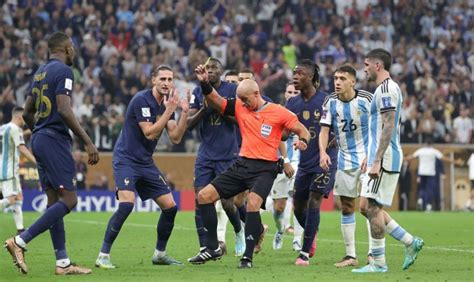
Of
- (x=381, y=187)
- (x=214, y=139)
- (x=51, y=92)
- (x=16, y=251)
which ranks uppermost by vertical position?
(x=51, y=92)

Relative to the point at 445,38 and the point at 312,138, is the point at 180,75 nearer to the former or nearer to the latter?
the point at 445,38

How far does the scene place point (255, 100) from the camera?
1316 centimetres

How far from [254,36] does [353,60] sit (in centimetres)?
344

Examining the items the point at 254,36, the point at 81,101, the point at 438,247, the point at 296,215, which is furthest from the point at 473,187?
the point at 296,215

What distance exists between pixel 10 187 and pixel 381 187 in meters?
10.3

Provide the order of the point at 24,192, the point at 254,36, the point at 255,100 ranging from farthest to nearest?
the point at 254,36
the point at 24,192
the point at 255,100

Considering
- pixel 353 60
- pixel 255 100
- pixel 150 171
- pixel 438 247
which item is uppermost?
pixel 353 60

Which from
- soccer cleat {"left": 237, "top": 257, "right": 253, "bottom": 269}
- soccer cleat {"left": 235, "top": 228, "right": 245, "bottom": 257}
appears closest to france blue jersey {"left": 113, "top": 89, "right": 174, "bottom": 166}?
soccer cleat {"left": 237, "top": 257, "right": 253, "bottom": 269}

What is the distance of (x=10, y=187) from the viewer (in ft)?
68.6

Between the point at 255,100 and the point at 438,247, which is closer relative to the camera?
the point at 255,100

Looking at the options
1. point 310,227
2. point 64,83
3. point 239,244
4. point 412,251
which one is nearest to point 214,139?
point 239,244

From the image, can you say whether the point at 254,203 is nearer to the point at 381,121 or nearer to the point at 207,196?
the point at 207,196

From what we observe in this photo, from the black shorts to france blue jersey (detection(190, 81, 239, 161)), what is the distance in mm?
2057

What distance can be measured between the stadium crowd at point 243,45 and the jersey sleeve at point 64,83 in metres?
17.8
